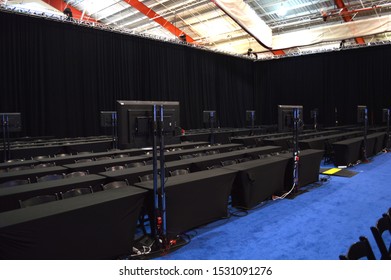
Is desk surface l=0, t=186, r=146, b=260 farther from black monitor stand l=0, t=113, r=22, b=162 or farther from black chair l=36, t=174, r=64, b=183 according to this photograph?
black monitor stand l=0, t=113, r=22, b=162

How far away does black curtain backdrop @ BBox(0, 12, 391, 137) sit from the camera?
950 centimetres

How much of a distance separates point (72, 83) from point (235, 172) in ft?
26.4

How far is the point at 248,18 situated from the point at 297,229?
401 inches

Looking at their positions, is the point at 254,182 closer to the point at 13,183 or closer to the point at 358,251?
the point at 358,251

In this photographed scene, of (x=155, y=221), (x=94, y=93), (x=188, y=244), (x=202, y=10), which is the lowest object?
(x=188, y=244)

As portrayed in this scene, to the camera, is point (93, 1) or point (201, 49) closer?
point (93, 1)

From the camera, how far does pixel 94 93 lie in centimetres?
1096

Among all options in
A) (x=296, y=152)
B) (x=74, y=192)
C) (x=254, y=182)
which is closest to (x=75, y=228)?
(x=74, y=192)

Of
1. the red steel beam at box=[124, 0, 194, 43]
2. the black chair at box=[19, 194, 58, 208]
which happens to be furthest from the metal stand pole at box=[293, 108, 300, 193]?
the red steel beam at box=[124, 0, 194, 43]

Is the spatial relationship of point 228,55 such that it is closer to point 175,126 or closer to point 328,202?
point 328,202

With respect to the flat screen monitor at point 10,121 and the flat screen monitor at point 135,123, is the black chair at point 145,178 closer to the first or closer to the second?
the flat screen monitor at point 135,123

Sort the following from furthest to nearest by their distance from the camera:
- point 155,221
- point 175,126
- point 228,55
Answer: point 228,55 < point 175,126 < point 155,221

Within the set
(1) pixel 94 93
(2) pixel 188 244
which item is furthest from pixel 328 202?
(1) pixel 94 93

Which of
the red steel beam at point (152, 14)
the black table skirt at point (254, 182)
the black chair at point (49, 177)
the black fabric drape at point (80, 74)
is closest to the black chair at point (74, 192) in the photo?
the black chair at point (49, 177)
